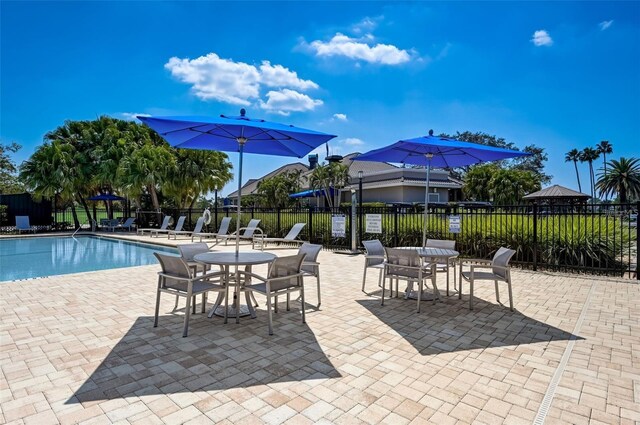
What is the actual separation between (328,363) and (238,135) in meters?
3.15

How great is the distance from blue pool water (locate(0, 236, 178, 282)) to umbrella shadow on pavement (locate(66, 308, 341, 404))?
6927mm

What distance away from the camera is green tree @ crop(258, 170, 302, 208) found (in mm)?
32219

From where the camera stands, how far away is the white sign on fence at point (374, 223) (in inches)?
419

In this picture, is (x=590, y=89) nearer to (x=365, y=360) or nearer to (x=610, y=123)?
(x=610, y=123)

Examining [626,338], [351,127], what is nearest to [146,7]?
[626,338]

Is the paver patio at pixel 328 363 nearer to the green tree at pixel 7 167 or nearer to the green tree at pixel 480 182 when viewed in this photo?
the green tree at pixel 480 182

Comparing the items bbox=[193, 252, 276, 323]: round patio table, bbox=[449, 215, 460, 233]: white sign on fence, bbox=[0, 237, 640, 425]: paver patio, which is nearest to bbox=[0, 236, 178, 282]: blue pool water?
bbox=[0, 237, 640, 425]: paver patio

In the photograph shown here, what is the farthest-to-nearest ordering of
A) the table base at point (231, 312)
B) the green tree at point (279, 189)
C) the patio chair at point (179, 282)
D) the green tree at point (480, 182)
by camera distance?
the green tree at point (279, 189) → the green tree at point (480, 182) → the table base at point (231, 312) → the patio chair at point (179, 282)

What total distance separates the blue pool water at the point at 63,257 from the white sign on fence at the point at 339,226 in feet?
18.4

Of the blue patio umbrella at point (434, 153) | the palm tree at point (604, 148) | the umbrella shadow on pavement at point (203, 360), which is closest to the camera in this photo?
the umbrella shadow on pavement at point (203, 360)

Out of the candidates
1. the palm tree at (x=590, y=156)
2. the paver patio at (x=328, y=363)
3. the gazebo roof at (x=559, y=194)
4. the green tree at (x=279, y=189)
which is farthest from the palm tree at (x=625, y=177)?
the paver patio at (x=328, y=363)

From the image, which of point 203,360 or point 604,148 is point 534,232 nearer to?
point 203,360

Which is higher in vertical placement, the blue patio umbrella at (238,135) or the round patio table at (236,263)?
the blue patio umbrella at (238,135)

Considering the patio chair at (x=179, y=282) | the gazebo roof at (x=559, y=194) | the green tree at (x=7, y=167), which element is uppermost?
the green tree at (x=7, y=167)
